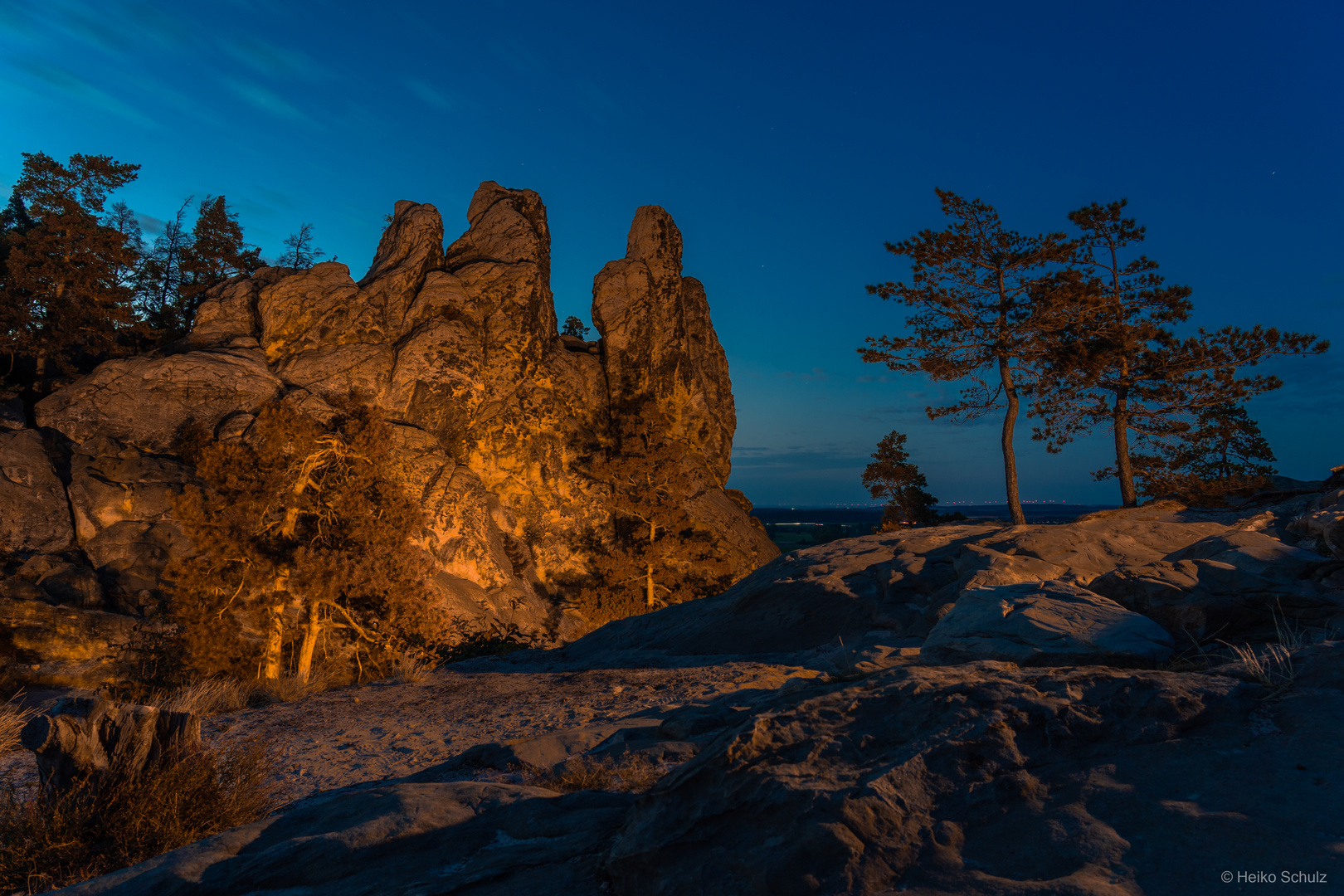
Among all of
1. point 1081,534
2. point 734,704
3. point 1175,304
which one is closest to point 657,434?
point 1175,304

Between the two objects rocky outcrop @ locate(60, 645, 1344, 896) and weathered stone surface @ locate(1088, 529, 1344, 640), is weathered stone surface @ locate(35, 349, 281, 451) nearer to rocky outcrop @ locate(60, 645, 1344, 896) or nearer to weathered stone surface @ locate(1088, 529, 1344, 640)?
rocky outcrop @ locate(60, 645, 1344, 896)

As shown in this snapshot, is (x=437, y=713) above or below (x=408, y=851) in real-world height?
below

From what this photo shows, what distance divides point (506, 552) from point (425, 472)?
6.18 m

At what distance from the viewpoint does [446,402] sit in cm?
3734

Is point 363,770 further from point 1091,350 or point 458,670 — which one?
point 1091,350

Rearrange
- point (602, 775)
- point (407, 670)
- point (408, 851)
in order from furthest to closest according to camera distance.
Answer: point (407, 670)
point (602, 775)
point (408, 851)

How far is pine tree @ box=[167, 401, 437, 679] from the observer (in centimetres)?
1411

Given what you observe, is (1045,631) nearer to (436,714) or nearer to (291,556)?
(436,714)

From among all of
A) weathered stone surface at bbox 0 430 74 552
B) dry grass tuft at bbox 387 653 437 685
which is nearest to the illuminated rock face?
weathered stone surface at bbox 0 430 74 552

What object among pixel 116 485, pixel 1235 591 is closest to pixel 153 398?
pixel 116 485

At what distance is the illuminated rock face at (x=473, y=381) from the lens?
31109 mm

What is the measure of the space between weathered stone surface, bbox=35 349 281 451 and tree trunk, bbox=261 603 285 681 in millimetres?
20370

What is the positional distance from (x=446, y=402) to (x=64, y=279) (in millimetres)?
22857

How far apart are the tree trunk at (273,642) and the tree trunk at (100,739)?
33.0ft
